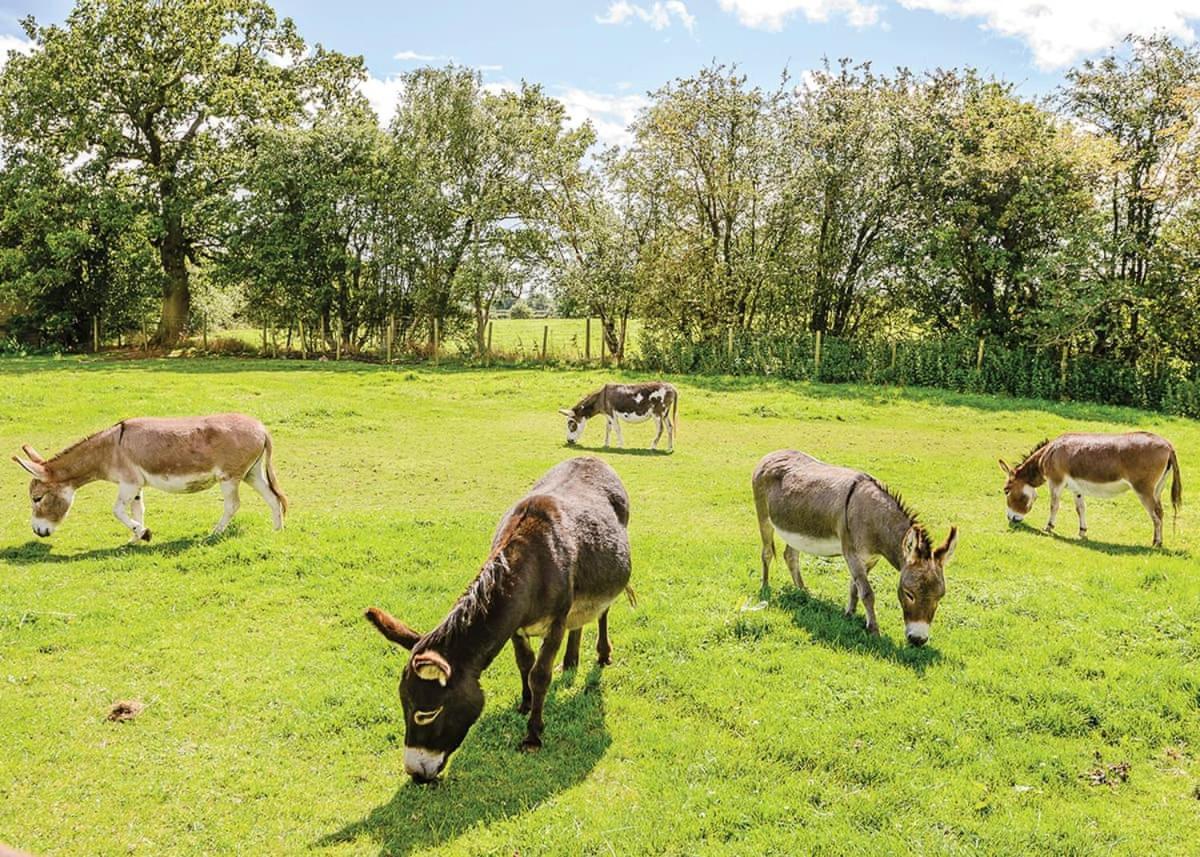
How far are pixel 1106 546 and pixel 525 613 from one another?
9591 mm

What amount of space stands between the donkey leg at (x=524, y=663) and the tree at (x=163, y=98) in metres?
34.1

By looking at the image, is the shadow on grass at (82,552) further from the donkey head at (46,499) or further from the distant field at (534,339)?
the distant field at (534,339)

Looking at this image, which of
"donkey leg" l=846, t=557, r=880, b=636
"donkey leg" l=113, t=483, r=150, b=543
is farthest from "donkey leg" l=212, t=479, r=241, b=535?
"donkey leg" l=846, t=557, r=880, b=636

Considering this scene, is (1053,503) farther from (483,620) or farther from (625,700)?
(483,620)

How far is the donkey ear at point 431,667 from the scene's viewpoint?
4562mm

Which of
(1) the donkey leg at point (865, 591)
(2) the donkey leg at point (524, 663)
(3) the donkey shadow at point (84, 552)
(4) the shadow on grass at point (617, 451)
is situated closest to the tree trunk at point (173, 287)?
(4) the shadow on grass at point (617, 451)

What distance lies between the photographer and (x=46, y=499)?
10.0m

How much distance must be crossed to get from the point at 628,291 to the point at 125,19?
24.3 meters

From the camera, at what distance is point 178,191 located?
3338 centimetres

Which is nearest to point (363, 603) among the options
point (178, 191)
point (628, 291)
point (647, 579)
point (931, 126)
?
point (647, 579)

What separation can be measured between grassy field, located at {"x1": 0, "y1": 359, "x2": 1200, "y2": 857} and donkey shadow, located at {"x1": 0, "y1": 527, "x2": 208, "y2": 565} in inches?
2.2

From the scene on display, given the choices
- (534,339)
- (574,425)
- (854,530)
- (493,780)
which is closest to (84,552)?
(493,780)

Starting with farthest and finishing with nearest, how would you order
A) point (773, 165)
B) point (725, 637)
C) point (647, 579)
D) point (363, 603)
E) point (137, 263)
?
point (137, 263), point (773, 165), point (647, 579), point (363, 603), point (725, 637)

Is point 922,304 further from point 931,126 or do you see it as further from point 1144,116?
point 1144,116
